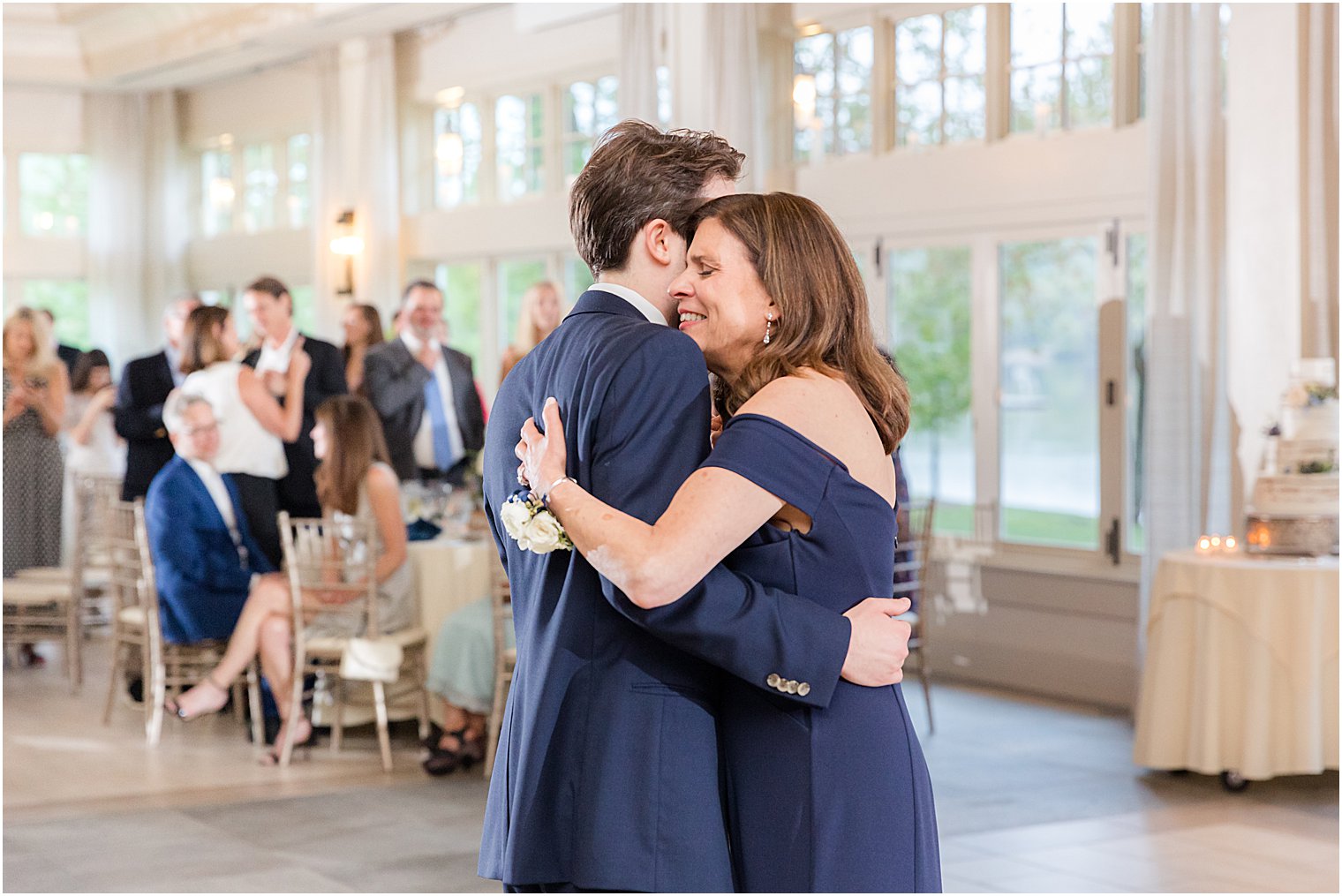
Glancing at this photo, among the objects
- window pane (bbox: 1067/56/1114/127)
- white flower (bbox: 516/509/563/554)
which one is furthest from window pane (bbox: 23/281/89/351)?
white flower (bbox: 516/509/563/554)

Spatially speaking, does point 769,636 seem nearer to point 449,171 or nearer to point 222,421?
point 222,421

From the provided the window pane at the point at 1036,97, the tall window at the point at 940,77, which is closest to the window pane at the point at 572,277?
the tall window at the point at 940,77

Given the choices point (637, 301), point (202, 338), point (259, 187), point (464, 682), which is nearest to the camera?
point (637, 301)

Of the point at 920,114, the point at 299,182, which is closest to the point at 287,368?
the point at 920,114

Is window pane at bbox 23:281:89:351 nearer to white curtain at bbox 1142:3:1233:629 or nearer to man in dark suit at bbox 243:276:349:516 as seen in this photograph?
man in dark suit at bbox 243:276:349:516

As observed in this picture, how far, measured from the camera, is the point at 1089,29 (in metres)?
7.62

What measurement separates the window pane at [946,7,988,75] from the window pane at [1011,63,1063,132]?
0.24 m

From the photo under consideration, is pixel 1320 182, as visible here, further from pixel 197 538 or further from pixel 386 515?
pixel 197 538

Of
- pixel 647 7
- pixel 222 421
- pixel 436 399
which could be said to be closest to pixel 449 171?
pixel 647 7

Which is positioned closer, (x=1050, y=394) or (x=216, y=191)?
(x=1050, y=394)

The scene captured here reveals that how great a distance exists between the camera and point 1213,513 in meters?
6.68

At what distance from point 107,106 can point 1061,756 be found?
38.2ft

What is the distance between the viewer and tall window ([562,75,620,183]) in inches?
415

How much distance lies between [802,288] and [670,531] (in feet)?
1.25
